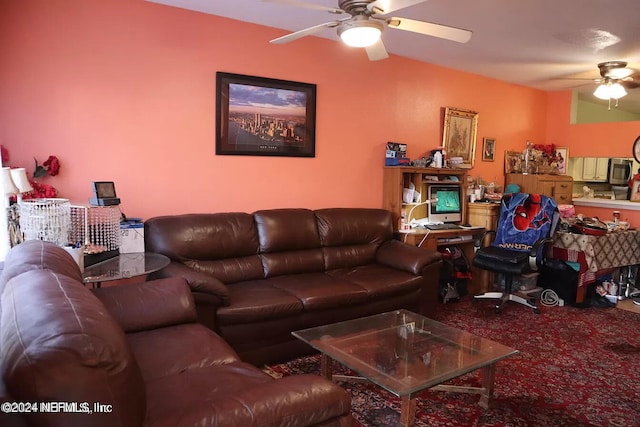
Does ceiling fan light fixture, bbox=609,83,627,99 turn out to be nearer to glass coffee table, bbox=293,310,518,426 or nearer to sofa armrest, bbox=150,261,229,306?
glass coffee table, bbox=293,310,518,426

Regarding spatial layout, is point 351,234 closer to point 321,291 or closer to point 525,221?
point 321,291

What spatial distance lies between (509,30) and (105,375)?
380 centimetres

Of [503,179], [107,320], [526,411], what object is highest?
[503,179]

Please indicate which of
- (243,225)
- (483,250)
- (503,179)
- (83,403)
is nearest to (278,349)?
(243,225)

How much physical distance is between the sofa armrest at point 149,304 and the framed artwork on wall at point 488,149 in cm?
422

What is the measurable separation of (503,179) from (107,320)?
5469 millimetres

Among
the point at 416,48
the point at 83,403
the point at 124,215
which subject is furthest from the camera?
the point at 416,48

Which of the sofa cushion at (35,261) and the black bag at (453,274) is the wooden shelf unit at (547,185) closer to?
the black bag at (453,274)

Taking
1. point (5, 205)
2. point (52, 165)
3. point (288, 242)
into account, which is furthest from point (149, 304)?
point (288, 242)

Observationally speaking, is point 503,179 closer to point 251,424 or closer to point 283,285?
point 283,285

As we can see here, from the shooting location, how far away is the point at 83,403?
1028 mm

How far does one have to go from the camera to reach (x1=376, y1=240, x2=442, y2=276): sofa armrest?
141 inches

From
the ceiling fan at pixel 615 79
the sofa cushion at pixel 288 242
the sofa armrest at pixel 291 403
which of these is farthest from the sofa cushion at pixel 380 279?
the ceiling fan at pixel 615 79

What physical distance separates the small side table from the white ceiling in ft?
6.05
